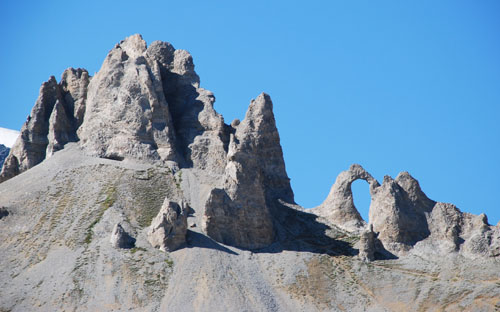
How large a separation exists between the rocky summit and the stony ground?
234 mm

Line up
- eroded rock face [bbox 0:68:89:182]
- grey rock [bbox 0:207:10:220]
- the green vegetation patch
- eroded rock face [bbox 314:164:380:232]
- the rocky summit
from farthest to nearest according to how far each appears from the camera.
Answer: eroded rock face [bbox 0:68:89:182] → eroded rock face [bbox 314:164:380:232] → grey rock [bbox 0:207:10:220] → the green vegetation patch → the rocky summit

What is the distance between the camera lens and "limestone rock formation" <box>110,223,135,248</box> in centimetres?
13412

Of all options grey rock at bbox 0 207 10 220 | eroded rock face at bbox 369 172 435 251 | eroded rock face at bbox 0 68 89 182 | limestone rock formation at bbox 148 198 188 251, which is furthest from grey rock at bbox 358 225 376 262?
eroded rock face at bbox 0 68 89 182

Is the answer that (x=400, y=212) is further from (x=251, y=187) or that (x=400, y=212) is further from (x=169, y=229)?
(x=169, y=229)

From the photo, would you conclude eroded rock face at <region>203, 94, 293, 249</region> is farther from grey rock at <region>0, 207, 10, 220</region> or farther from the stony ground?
grey rock at <region>0, 207, 10, 220</region>

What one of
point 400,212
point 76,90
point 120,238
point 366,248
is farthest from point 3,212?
point 400,212

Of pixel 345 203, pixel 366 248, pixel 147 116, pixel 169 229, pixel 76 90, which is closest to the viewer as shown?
pixel 169 229

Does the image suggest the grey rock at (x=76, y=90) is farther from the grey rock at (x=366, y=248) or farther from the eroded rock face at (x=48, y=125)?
the grey rock at (x=366, y=248)

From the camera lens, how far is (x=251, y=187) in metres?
145

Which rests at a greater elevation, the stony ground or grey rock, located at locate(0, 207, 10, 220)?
grey rock, located at locate(0, 207, 10, 220)

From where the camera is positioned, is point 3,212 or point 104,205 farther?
point 104,205

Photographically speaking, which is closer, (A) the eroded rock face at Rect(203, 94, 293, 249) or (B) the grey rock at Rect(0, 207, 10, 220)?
(A) the eroded rock face at Rect(203, 94, 293, 249)

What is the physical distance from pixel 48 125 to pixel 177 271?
49310mm

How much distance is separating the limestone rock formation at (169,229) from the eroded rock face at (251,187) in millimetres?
5017
